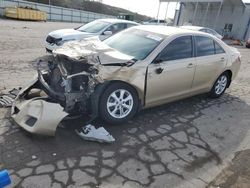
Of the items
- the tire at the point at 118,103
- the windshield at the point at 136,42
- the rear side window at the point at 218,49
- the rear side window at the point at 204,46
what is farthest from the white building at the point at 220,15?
the tire at the point at 118,103

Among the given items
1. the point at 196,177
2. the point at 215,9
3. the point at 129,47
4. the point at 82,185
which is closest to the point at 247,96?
the point at 129,47

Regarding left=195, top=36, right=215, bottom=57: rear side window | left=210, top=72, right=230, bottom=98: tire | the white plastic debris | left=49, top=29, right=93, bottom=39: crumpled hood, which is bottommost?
the white plastic debris

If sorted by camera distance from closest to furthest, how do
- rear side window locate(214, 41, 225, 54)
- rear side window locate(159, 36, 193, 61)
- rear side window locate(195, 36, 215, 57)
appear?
rear side window locate(159, 36, 193, 61) < rear side window locate(195, 36, 215, 57) < rear side window locate(214, 41, 225, 54)

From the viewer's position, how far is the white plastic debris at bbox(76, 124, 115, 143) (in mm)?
3936

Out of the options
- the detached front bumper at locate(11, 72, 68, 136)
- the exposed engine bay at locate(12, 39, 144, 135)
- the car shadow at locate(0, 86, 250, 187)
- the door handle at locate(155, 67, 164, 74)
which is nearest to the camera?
the car shadow at locate(0, 86, 250, 187)

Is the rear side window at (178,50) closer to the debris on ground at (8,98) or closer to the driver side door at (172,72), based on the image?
the driver side door at (172,72)

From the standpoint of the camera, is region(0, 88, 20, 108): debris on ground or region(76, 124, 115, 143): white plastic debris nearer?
region(76, 124, 115, 143): white plastic debris

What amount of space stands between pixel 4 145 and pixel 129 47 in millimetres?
2744

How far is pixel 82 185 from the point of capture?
305cm

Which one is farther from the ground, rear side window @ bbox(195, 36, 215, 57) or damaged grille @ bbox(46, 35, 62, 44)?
rear side window @ bbox(195, 36, 215, 57)

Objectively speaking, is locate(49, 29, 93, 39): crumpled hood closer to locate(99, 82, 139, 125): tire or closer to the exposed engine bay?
the exposed engine bay

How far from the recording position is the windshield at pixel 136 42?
4754 millimetres

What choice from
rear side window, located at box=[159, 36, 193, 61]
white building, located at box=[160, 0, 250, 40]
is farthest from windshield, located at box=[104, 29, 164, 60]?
white building, located at box=[160, 0, 250, 40]

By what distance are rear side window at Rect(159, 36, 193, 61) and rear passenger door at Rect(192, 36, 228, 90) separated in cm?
26
